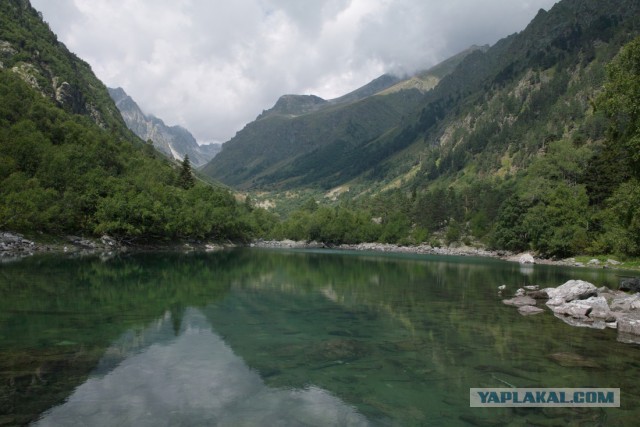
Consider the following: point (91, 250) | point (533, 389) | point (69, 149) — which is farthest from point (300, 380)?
point (69, 149)

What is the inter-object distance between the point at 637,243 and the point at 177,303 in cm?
6366

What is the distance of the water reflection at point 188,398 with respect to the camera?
43.5 ft

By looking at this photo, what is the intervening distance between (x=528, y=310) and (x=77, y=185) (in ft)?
301

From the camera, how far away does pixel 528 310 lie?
3291 cm

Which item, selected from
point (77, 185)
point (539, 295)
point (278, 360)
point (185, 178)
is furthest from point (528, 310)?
point (185, 178)

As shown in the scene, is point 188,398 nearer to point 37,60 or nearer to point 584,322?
point 584,322

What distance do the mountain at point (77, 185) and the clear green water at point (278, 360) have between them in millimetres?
49351

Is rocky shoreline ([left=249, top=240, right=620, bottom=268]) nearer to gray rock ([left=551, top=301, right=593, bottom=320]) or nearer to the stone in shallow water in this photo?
gray rock ([left=551, top=301, right=593, bottom=320])

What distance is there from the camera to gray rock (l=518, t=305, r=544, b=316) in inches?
1267

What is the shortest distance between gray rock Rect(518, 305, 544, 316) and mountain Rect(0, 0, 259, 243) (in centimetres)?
7425

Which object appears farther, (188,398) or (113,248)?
(113,248)

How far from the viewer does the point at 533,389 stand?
16547mm

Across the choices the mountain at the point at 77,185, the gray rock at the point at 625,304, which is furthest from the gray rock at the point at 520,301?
the mountain at the point at 77,185

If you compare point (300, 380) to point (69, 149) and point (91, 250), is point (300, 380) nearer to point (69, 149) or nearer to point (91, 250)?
point (91, 250)
